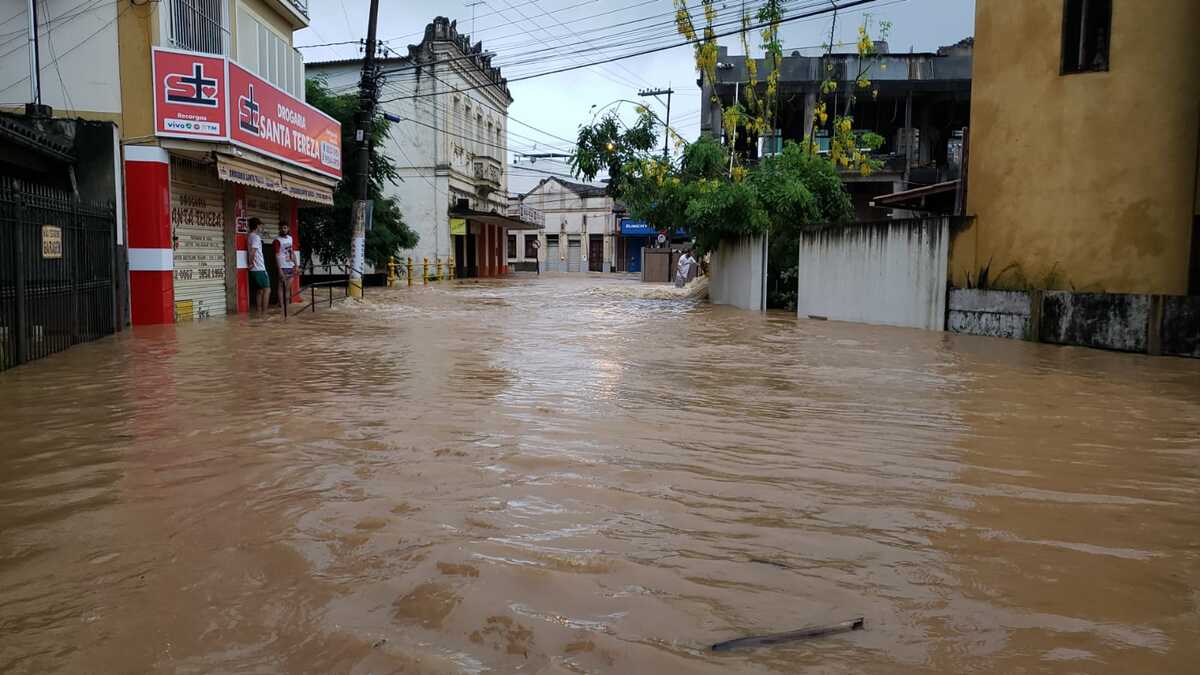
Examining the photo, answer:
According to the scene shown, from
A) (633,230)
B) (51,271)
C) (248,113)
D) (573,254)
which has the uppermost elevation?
(633,230)

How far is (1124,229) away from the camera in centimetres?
1209

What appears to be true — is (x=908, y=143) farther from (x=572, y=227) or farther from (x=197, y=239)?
(x=572, y=227)

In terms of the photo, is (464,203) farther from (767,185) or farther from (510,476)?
(510,476)

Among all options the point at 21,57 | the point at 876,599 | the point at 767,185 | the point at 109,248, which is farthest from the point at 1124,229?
the point at 21,57

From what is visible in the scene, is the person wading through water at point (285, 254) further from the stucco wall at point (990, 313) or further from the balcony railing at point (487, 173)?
the balcony railing at point (487, 173)

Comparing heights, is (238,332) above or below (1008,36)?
below

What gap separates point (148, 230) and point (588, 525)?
12.5 metres

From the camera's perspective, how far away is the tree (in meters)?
25.7

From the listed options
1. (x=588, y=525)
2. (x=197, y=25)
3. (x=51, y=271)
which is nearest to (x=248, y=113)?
(x=197, y=25)

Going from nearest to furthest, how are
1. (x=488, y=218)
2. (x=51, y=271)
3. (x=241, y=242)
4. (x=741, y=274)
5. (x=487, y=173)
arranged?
(x=51, y=271), (x=241, y=242), (x=741, y=274), (x=488, y=218), (x=487, y=173)

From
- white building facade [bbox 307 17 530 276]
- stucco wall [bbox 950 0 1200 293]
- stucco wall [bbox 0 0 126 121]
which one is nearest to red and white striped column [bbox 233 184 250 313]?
stucco wall [bbox 0 0 126 121]

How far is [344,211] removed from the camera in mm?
26750

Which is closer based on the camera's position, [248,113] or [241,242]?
[248,113]

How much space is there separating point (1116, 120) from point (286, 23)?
17232 mm
